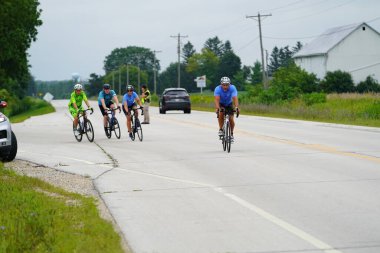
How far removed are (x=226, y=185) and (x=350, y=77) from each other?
251 feet

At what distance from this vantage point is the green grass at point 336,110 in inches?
1351

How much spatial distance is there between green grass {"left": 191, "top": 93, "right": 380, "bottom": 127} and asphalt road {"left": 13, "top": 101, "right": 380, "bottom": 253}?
518 inches

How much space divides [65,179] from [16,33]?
45996mm

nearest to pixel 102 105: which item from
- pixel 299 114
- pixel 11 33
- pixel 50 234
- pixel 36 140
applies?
pixel 36 140

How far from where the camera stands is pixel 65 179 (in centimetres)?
1317

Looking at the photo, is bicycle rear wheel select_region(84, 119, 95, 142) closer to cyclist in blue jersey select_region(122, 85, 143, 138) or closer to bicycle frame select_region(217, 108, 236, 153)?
cyclist in blue jersey select_region(122, 85, 143, 138)

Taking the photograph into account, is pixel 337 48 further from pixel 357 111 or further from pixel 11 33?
pixel 357 111

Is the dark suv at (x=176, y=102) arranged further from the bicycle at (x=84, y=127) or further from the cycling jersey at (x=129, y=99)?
the bicycle at (x=84, y=127)

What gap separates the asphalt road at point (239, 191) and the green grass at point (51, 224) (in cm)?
32

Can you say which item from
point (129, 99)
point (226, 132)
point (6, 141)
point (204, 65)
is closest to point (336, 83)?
point (129, 99)

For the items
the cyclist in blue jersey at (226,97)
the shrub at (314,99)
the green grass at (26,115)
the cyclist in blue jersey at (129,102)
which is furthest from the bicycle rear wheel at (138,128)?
the shrub at (314,99)

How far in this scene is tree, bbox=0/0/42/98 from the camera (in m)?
56.8

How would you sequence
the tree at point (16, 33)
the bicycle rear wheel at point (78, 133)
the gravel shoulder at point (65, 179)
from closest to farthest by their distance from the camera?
the gravel shoulder at point (65, 179), the bicycle rear wheel at point (78, 133), the tree at point (16, 33)

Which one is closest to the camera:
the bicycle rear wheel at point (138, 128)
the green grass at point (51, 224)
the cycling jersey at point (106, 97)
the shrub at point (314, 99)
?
the green grass at point (51, 224)
